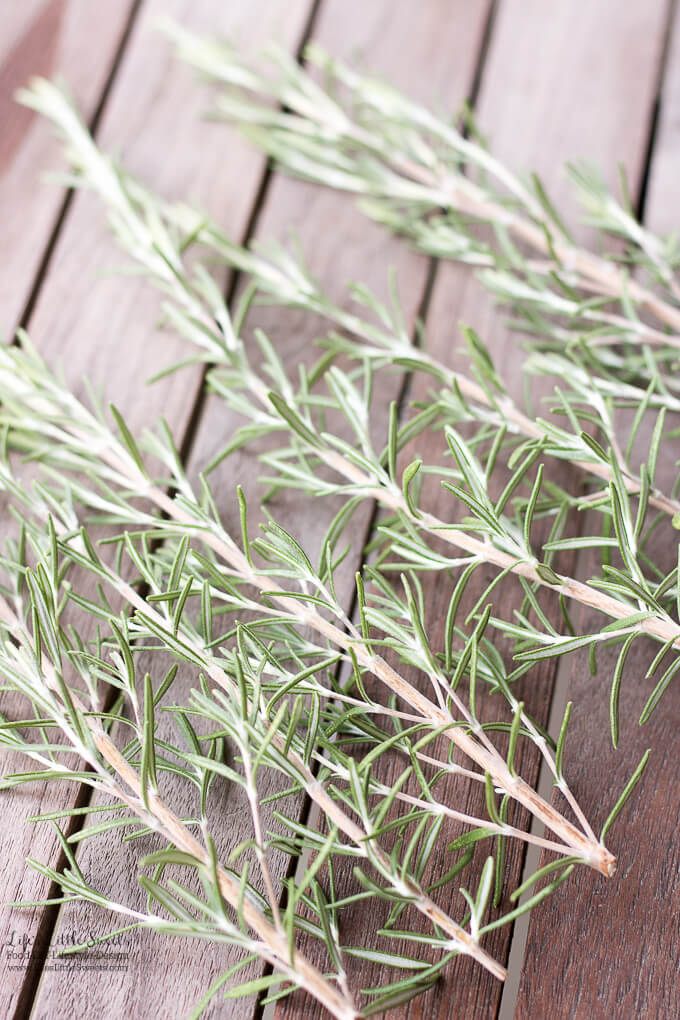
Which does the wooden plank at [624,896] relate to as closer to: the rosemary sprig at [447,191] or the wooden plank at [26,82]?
the rosemary sprig at [447,191]

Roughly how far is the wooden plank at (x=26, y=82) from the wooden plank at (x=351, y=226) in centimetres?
27

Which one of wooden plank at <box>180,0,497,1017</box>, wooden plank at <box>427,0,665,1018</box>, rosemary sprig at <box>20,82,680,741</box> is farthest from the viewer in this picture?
wooden plank at <box>427,0,665,1018</box>

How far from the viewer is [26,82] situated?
3.91 feet

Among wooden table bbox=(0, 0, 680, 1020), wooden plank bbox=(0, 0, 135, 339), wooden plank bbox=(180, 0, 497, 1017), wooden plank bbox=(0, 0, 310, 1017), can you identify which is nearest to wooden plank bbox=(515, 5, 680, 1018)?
wooden table bbox=(0, 0, 680, 1020)

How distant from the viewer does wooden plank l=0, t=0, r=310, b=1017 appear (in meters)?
0.76

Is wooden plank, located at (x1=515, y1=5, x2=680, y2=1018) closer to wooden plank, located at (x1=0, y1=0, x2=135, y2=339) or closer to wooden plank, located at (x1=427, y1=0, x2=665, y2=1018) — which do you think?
wooden plank, located at (x1=427, y1=0, x2=665, y2=1018)

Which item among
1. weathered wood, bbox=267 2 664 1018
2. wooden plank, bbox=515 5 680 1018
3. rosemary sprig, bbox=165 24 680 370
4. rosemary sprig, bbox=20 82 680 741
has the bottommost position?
wooden plank, bbox=515 5 680 1018

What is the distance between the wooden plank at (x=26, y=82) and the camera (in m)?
1.08

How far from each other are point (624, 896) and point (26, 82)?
3.93 ft

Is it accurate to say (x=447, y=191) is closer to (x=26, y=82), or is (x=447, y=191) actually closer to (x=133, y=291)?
(x=133, y=291)

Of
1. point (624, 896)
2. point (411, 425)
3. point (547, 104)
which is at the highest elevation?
point (547, 104)

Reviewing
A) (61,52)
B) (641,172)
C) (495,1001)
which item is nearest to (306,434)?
(495,1001)

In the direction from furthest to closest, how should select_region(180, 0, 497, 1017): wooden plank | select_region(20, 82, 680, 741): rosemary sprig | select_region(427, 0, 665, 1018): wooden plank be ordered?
select_region(427, 0, 665, 1018): wooden plank < select_region(180, 0, 497, 1017): wooden plank < select_region(20, 82, 680, 741): rosemary sprig

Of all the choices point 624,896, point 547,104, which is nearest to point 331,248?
point 547,104
